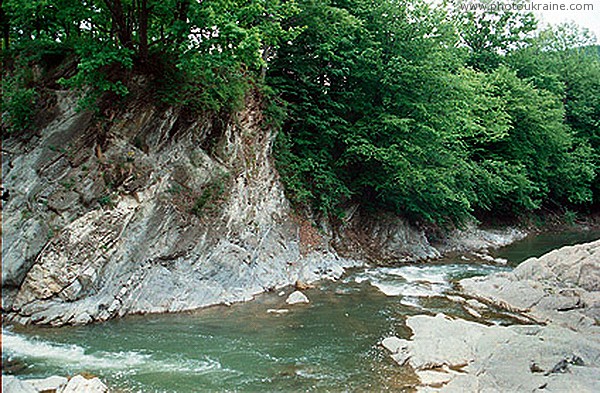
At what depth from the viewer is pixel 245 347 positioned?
917 centimetres

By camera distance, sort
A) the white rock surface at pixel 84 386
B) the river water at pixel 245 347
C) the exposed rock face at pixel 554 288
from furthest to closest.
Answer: the exposed rock face at pixel 554 288 → the river water at pixel 245 347 → the white rock surface at pixel 84 386

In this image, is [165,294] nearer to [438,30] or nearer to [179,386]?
[179,386]

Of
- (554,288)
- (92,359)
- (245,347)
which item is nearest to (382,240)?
(554,288)

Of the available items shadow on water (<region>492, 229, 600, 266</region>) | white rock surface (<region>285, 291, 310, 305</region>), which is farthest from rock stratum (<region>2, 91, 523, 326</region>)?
shadow on water (<region>492, 229, 600, 266</region>)

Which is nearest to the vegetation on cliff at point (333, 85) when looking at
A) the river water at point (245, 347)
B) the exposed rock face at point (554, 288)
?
the river water at point (245, 347)

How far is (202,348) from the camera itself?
899 cm

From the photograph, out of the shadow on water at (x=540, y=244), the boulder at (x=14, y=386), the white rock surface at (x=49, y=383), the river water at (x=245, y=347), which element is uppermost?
the boulder at (x=14, y=386)

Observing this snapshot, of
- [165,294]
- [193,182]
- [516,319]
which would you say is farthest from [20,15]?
[516,319]

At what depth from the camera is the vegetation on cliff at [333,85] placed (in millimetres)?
10953

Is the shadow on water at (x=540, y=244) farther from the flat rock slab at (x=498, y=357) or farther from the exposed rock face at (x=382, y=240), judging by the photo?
the flat rock slab at (x=498, y=357)

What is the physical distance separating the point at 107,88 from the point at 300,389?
7.79 metres

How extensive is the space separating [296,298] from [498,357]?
5310mm

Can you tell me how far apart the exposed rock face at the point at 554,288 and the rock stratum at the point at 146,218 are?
4.89 m

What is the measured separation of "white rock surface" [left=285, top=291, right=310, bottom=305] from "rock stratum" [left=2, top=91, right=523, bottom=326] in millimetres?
1028
